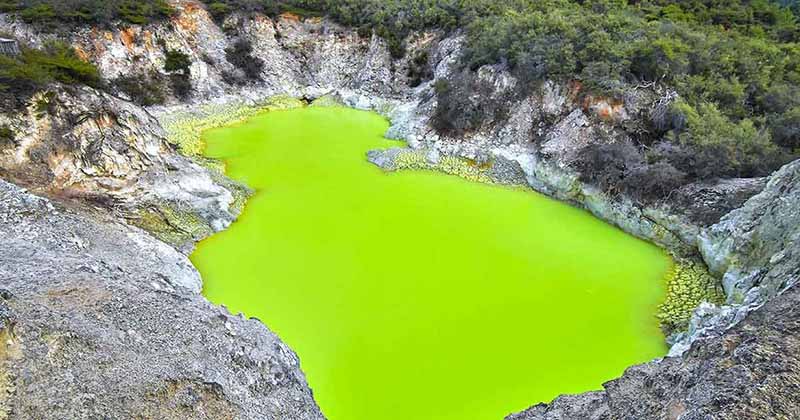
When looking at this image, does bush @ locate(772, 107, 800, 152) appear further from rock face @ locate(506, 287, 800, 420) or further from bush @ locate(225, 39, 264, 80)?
bush @ locate(225, 39, 264, 80)

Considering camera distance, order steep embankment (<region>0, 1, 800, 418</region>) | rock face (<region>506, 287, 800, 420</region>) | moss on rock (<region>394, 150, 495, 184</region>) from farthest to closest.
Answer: moss on rock (<region>394, 150, 495, 184</region>) → steep embankment (<region>0, 1, 800, 418</region>) → rock face (<region>506, 287, 800, 420</region>)

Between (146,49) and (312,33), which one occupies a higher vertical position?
(312,33)

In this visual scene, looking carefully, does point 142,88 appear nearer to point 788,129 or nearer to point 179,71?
point 179,71

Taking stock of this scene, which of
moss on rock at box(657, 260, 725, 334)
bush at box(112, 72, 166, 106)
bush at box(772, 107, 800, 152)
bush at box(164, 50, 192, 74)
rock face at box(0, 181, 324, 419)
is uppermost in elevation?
bush at box(772, 107, 800, 152)

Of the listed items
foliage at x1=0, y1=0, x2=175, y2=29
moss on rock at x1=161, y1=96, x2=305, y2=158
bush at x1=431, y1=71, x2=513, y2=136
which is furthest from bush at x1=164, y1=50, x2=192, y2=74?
bush at x1=431, y1=71, x2=513, y2=136

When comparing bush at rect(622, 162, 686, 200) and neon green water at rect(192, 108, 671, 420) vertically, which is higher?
bush at rect(622, 162, 686, 200)

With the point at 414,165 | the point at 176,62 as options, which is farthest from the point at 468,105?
the point at 176,62

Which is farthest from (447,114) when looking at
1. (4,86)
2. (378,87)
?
(4,86)

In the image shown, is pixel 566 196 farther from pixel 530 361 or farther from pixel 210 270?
pixel 210 270
